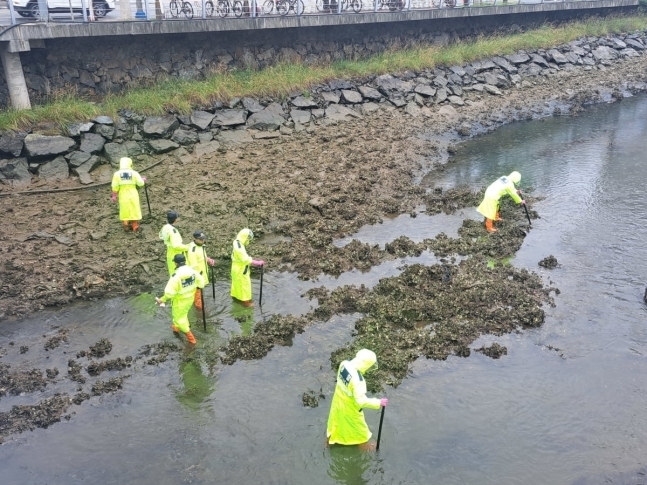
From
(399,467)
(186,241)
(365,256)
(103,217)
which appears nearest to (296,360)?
(399,467)

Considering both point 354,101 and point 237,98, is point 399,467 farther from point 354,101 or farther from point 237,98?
point 354,101

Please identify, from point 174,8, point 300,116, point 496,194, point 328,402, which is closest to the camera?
point 328,402

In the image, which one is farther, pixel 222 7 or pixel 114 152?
pixel 222 7

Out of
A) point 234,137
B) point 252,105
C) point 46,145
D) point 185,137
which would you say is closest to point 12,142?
point 46,145

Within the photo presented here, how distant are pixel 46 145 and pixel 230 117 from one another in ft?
19.1

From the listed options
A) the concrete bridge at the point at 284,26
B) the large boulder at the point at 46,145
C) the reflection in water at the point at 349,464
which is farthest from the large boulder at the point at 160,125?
the reflection in water at the point at 349,464

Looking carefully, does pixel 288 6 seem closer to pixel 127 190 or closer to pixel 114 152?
pixel 114 152

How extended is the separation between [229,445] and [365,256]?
247 inches

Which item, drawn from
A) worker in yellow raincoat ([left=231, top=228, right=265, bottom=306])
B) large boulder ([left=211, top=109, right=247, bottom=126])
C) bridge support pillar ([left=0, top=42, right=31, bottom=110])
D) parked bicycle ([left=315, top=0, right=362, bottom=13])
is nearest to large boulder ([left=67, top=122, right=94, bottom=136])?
bridge support pillar ([left=0, top=42, right=31, bottom=110])

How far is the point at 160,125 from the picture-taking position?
18.4m

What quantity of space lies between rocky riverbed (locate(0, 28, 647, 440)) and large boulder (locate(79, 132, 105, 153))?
37 mm

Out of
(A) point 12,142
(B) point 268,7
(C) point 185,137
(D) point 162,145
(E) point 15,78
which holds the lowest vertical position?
(D) point 162,145

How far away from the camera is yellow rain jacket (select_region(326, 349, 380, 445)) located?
7910 mm

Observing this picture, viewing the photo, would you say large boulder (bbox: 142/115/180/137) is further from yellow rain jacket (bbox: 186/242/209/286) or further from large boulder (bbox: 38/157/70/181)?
yellow rain jacket (bbox: 186/242/209/286)
